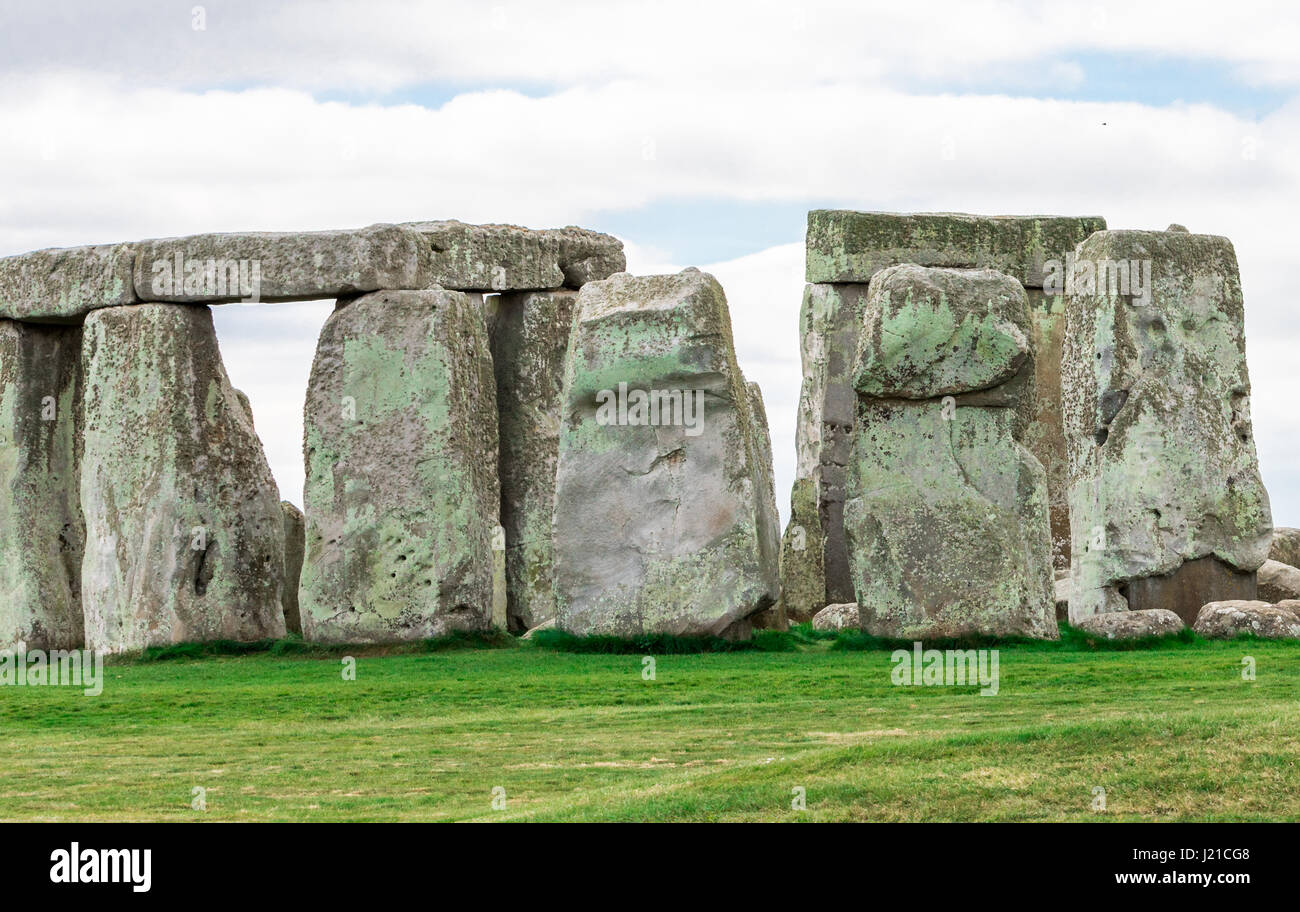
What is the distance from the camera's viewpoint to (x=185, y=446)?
1975 cm

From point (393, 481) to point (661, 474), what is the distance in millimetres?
2589

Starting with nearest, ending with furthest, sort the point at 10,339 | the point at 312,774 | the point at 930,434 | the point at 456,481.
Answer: the point at 312,774
the point at 930,434
the point at 456,481
the point at 10,339

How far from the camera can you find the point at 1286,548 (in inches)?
920

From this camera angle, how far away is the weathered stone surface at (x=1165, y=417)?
19.3 metres

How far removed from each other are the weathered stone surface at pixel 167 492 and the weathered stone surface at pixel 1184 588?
724cm

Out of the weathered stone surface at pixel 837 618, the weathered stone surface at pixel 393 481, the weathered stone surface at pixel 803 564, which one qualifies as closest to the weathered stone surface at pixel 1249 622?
the weathered stone surface at pixel 837 618

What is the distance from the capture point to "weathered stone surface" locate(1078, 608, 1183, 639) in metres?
17.4

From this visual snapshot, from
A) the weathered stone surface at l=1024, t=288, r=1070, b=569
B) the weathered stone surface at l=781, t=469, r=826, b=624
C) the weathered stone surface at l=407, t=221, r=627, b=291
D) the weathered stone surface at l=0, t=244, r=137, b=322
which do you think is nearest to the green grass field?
the weathered stone surface at l=0, t=244, r=137, b=322

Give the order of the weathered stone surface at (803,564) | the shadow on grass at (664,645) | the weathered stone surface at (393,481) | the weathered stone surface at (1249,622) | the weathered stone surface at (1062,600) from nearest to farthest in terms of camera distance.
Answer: the shadow on grass at (664,645), the weathered stone surface at (1249,622), the weathered stone surface at (393,481), the weathered stone surface at (1062,600), the weathered stone surface at (803,564)

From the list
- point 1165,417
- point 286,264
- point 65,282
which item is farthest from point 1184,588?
point 65,282

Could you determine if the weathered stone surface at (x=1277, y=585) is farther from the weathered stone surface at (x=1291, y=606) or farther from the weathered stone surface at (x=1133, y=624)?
the weathered stone surface at (x=1133, y=624)

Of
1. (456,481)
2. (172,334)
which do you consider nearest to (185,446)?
(172,334)
